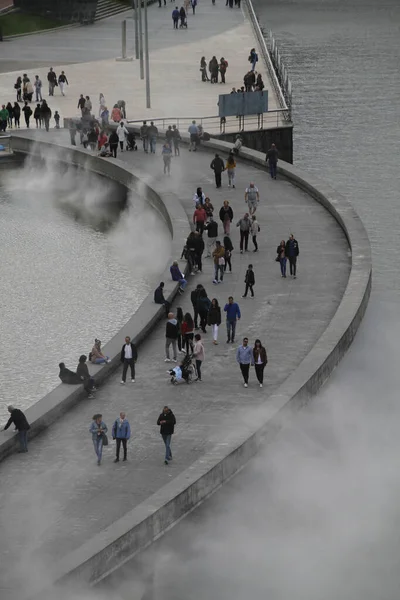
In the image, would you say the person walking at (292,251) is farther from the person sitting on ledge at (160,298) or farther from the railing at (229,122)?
the railing at (229,122)

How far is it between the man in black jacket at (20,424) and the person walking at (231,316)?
241 inches

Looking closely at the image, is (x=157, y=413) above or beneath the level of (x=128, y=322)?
beneath

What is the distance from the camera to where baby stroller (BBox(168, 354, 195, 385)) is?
101 feet

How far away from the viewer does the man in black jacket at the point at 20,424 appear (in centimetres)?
2759

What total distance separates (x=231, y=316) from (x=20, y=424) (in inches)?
257

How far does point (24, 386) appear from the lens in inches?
1345

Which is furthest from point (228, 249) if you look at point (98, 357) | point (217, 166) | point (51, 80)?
point (51, 80)

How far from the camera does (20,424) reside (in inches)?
1090

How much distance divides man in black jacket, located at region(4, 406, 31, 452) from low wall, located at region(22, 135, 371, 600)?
11.2 feet

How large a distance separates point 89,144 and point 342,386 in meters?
25.1

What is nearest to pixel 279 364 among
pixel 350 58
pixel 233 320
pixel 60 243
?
pixel 233 320

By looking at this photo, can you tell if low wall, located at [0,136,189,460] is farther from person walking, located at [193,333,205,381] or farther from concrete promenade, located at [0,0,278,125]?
concrete promenade, located at [0,0,278,125]

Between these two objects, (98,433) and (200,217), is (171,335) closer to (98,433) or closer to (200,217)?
(98,433)

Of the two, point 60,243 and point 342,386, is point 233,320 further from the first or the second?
point 60,243
